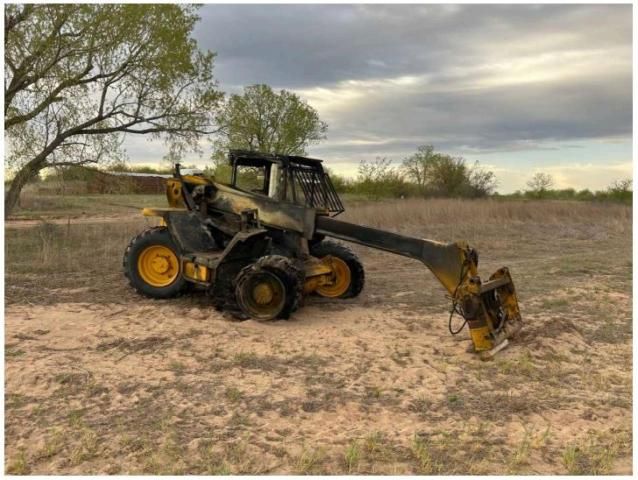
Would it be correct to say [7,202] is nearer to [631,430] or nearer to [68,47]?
[68,47]

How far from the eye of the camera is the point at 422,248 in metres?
7.07

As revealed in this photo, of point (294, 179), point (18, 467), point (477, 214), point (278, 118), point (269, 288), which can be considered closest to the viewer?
point (18, 467)

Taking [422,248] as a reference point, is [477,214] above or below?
above

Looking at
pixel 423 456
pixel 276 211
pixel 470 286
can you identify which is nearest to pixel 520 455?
pixel 423 456

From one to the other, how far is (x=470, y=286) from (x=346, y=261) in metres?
3.02

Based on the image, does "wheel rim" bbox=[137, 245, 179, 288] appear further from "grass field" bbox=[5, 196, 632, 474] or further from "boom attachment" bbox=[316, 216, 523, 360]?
"boom attachment" bbox=[316, 216, 523, 360]

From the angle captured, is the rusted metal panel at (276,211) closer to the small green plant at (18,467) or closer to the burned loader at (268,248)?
the burned loader at (268,248)

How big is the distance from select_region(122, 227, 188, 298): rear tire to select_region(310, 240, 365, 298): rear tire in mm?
2039

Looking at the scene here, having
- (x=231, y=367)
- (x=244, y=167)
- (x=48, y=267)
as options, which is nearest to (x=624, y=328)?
(x=231, y=367)

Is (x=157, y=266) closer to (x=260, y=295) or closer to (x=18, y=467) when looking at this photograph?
(x=260, y=295)

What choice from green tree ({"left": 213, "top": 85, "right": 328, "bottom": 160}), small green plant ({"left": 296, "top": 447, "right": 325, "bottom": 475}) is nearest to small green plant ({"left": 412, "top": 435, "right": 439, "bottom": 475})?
small green plant ({"left": 296, "top": 447, "right": 325, "bottom": 475})

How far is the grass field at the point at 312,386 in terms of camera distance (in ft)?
13.0

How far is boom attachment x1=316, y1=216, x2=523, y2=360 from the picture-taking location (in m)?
6.16

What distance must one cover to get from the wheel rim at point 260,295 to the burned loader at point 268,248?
0.01m
